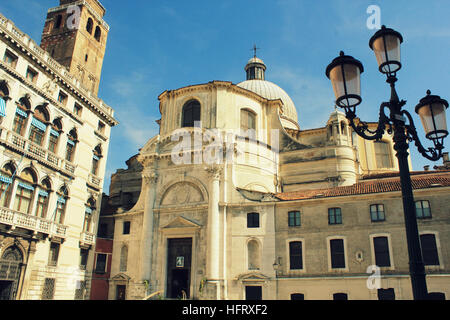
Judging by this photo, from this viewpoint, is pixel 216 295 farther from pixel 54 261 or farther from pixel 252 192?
pixel 54 261

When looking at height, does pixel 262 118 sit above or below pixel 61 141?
above

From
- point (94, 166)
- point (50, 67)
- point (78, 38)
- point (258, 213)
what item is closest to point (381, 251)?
point (258, 213)

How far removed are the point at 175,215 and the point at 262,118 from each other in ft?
45.0

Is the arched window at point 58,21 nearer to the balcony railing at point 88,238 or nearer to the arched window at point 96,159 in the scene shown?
the arched window at point 96,159

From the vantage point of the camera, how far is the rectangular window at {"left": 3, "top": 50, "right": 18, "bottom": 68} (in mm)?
23491

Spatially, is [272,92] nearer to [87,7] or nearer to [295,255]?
[87,7]

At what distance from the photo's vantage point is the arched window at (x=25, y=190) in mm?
23766

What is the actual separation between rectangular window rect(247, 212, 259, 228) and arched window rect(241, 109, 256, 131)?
9948mm

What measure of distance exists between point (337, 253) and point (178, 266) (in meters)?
12.7

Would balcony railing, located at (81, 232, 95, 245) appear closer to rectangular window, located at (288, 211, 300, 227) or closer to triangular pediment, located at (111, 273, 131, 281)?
triangular pediment, located at (111, 273, 131, 281)

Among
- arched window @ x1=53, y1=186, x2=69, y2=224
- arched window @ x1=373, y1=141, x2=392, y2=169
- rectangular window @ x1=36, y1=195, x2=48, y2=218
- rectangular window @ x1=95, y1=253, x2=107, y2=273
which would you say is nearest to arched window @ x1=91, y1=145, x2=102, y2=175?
arched window @ x1=53, y1=186, x2=69, y2=224

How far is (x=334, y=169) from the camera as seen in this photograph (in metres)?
35.0

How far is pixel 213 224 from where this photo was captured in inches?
1170
